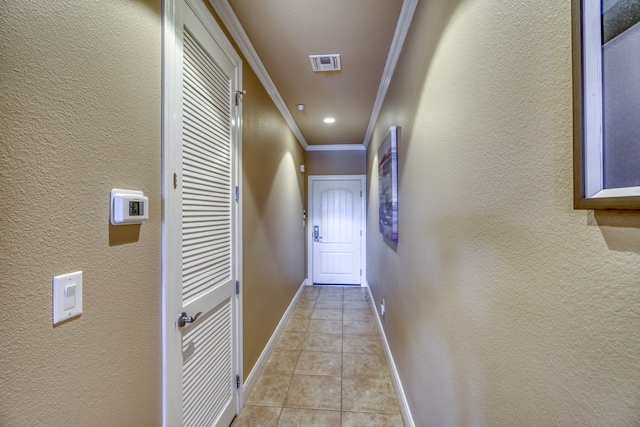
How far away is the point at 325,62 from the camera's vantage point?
2166 mm

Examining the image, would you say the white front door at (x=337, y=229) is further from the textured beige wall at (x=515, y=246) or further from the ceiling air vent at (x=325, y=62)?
the textured beige wall at (x=515, y=246)

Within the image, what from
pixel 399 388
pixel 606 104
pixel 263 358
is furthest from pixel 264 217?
pixel 606 104

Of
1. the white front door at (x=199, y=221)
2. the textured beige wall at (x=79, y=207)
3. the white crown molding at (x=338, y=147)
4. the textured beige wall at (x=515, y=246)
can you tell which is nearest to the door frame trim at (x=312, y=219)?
the white crown molding at (x=338, y=147)

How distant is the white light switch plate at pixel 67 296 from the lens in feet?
2.25

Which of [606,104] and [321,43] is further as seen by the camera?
[321,43]

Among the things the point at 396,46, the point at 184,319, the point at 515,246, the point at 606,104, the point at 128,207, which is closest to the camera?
the point at 606,104

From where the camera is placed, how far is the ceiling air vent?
2096mm

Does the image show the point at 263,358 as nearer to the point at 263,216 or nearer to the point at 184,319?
the point at 263,216

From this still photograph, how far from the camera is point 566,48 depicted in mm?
502

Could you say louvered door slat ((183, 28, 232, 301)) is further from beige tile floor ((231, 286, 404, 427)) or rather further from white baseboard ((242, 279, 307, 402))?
beige tile floor ((231, 286, 404, 427))

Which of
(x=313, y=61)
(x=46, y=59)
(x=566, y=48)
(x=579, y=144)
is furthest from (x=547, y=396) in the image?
(x=313, y=61)

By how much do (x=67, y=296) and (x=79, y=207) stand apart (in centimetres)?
24

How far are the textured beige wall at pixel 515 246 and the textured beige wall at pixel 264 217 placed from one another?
1.27m

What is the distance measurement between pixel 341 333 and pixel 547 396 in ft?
8.91
